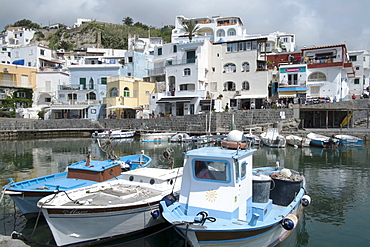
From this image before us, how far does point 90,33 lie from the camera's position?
92.7m

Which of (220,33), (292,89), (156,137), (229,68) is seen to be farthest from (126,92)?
(292,89)

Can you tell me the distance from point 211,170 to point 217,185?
0.46 meters

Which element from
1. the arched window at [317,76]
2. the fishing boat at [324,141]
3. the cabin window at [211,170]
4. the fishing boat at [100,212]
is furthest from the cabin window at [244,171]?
the arched window at [317,76]

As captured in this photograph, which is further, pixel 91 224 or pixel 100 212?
pixel 91 224

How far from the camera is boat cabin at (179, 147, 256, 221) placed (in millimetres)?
7980

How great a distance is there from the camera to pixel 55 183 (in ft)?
40.1

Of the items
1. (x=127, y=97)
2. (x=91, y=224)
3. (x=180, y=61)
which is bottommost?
(x=91, y=224)

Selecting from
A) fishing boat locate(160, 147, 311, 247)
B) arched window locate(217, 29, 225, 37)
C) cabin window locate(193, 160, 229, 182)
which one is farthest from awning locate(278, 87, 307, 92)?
cabin window locate(193, 160, 229, 182)

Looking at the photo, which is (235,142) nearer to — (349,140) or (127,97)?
(349,140)

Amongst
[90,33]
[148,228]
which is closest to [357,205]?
[148,228]

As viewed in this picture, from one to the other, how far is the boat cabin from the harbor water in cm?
143

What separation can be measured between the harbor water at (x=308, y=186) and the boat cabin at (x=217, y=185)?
143 cm

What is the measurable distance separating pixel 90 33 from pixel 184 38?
44777 millimetres

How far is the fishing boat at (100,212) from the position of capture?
859cm
